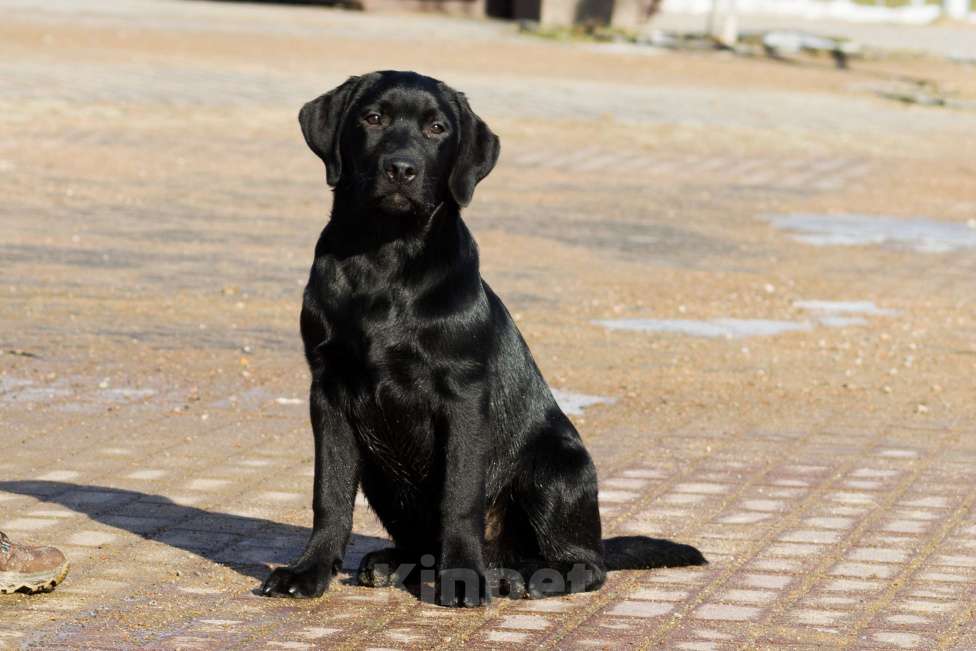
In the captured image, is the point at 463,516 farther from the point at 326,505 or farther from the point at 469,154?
the point at 469,154

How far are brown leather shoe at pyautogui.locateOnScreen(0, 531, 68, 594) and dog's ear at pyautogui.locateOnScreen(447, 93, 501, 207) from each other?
1.55 m

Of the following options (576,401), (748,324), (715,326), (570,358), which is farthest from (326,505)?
(748,324)

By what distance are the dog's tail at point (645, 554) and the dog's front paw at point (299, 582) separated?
90 cm

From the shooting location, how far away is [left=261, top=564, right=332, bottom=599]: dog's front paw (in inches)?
210

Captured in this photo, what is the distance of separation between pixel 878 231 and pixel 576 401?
6.68 m

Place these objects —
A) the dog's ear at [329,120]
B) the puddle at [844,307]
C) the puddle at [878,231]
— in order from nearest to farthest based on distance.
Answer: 1. the dog's ear at [329,120]
2. the puddle at [844,307]
3. the puddle at [878,231]

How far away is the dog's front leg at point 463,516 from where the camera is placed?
5246mm

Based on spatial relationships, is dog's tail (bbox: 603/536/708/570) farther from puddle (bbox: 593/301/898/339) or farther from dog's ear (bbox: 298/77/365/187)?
puddle (bbox: 593/301/898/339)

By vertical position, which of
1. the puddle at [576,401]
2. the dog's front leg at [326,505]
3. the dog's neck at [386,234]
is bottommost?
the puddle at [576,401]

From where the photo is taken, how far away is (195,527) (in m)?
6.19

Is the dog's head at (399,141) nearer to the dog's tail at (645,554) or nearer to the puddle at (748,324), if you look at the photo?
the dog's tail at (645,554)

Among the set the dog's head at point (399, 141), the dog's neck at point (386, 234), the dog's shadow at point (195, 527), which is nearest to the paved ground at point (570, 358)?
the dog's shadow at point (195, 527)

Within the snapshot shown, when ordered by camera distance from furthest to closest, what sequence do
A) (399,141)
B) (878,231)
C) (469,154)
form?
(878,231), (469,154), (399,141)

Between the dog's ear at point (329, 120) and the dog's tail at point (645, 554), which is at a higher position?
the dog's ear at point (329, 120)
